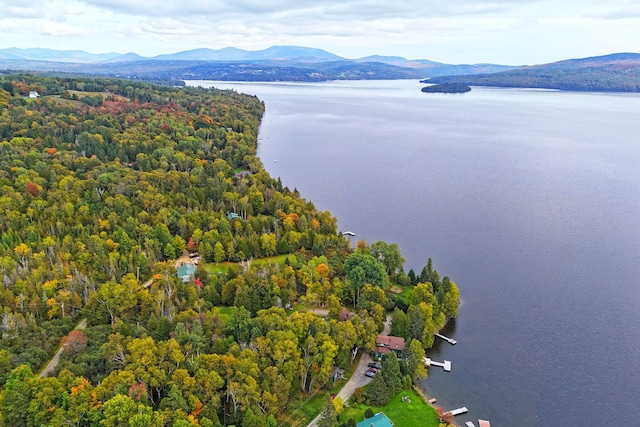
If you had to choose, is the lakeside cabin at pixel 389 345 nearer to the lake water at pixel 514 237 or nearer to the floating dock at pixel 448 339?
the lake water at pixel 514 237

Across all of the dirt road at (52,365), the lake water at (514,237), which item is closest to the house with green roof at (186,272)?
the dirt road at (52,365)

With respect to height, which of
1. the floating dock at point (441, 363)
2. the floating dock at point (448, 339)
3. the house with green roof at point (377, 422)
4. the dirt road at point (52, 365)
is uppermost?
the dirt road at point (52, 365)

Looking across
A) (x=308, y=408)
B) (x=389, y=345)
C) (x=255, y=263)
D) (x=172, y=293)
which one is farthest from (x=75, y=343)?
(x=389, y=345)

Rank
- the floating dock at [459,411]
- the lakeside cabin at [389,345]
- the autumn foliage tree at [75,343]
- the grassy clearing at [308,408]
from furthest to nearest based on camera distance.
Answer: the lakeside cabin at [389,345], the floating dock at [459,411], the autumn foliage tree at [75,343], the grassy clearing at [308,408]

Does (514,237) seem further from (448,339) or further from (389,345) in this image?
(389,345)

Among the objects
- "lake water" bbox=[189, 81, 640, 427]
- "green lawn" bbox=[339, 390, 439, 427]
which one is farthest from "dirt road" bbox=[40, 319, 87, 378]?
"lake water" bbox=[189, 81, 640, 427]

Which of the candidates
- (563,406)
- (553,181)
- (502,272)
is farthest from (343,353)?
(553,181)

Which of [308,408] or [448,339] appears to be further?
[448,339]
